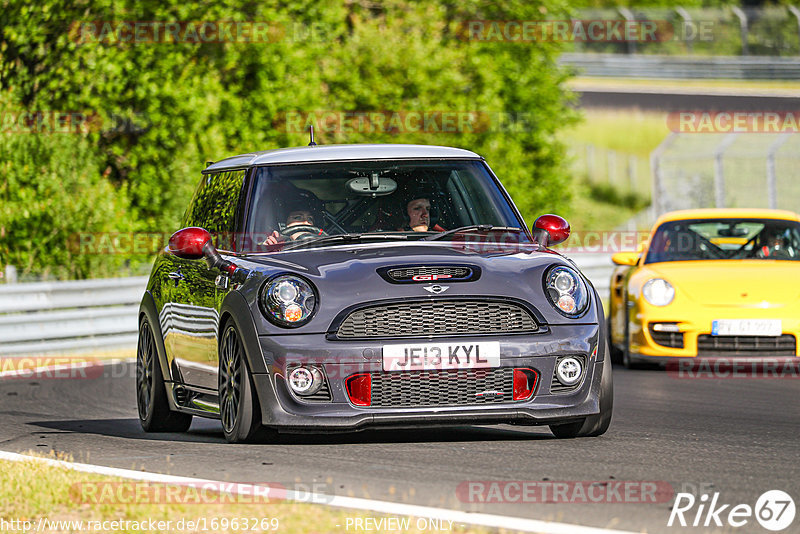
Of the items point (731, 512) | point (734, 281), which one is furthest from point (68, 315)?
point (731, 512)

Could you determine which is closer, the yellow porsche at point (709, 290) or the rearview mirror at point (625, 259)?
the yellow porsche at point (709, 290)

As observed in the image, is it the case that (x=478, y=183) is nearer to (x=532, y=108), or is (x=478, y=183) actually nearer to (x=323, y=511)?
(x=323, y=511)

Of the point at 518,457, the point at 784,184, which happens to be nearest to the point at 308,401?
the point at 518,457

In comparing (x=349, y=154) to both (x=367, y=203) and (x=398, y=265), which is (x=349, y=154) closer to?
(x=367, y=203)

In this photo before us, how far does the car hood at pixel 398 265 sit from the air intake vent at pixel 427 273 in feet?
0.07

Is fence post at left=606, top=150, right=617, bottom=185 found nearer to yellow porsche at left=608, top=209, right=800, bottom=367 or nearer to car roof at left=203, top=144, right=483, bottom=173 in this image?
yellow porsche at left=608, top=209, right=800, bottom=367

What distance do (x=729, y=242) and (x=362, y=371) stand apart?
7.73 m

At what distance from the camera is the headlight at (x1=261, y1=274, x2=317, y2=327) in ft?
26.7

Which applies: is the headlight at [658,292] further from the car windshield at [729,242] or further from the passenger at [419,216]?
the passenger at [419,216]

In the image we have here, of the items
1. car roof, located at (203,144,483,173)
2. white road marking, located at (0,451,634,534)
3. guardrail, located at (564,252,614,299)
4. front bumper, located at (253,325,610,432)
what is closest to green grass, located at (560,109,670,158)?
guardrail, located at (564,252,614,299)

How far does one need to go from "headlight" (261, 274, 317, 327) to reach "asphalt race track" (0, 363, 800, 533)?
70cm

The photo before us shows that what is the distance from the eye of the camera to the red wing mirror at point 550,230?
9.35m

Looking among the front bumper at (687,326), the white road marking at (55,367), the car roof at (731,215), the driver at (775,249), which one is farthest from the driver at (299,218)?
the white road marking at (55,367)

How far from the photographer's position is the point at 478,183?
9.59 metres
